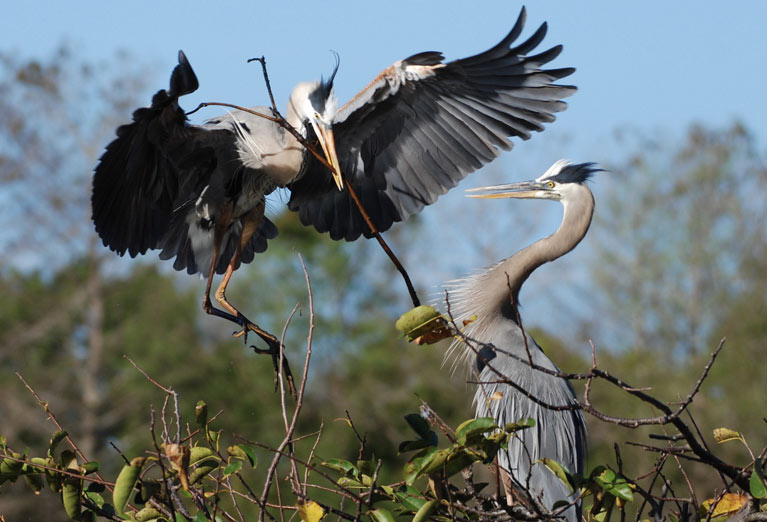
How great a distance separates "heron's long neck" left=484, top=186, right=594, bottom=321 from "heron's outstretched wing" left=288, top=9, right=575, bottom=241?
1.44ft

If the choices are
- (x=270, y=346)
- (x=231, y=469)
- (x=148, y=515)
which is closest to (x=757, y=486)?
(x=231, y=469)

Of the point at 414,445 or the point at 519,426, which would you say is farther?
the point at 414,445

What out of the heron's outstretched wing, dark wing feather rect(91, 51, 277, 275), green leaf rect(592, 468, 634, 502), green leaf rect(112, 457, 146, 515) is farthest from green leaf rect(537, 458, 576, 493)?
the heron's outstretched wing

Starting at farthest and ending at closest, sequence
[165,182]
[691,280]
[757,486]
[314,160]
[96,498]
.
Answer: [691,280] < [314,160] < [165,182] < [96,498] < [757,486]

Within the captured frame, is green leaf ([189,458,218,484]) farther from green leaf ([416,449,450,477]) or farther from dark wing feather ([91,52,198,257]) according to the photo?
dark wing feather ([91,52,198,257])

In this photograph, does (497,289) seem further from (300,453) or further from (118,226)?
(300,453)

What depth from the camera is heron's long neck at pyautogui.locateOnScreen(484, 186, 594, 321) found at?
4.56 m

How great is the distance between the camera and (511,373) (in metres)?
4.40

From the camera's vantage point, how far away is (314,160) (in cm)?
488

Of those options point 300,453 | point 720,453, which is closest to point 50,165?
point 300,453

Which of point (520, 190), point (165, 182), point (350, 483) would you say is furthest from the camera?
point (520, 190)

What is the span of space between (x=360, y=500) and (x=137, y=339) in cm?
1497

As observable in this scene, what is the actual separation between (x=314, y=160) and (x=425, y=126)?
1.89 feet

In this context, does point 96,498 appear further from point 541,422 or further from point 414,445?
point 541,422
